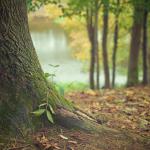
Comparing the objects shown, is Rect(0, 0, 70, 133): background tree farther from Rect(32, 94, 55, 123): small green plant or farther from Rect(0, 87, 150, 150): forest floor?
Rect(0, 87, 150, 150): forest floor

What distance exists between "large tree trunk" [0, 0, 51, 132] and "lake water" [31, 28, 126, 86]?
22665 mm

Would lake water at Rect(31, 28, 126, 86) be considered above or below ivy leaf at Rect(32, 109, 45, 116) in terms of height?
below

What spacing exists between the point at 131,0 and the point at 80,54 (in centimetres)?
1416

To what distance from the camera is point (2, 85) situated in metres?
3.96

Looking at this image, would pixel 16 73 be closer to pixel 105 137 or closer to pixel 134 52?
pixel 105 137

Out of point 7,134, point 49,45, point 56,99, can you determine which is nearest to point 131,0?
point 56,99

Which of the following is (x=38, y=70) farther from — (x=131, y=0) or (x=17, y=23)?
(x=131, y=0)

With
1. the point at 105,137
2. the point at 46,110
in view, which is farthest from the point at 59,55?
the point at 46,110

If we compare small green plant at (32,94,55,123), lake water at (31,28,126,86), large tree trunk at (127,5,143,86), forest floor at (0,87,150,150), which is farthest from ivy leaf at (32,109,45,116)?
lake water at (31,28,126,86)

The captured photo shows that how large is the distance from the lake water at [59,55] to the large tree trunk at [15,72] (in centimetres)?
2266

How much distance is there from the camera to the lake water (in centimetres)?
2789

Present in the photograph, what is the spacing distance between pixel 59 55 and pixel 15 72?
91.6 ft

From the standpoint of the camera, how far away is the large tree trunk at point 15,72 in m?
3.96

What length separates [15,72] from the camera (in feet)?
13.2
